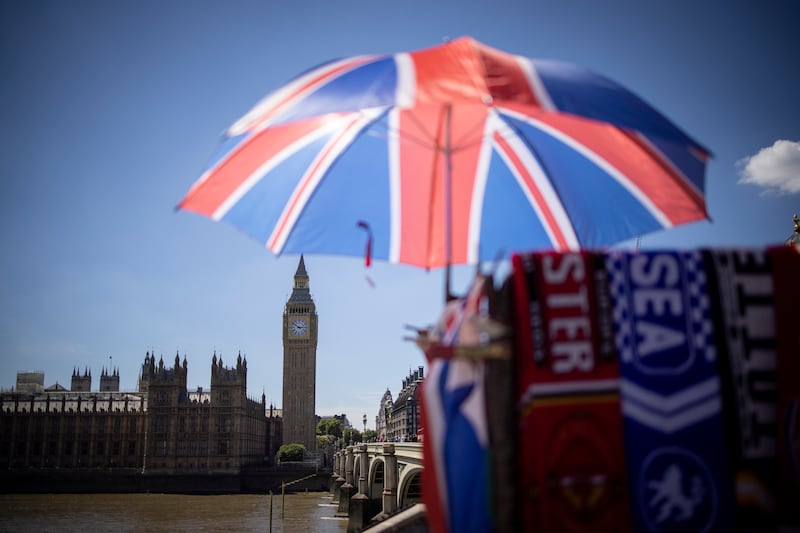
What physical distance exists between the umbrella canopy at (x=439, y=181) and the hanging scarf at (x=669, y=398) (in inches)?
50.6

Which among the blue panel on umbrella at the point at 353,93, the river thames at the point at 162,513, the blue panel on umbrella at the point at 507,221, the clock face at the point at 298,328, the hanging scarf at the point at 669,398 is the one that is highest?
the clock face at the point at 298,328

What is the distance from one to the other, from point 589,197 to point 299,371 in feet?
323

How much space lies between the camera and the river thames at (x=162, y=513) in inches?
1670

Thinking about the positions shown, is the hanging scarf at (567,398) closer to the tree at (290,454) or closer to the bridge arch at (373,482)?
the bridge arch at (373,482)

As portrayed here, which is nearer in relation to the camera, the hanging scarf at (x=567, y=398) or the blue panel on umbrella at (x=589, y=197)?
the hanging scarf at (x=567, y=398)

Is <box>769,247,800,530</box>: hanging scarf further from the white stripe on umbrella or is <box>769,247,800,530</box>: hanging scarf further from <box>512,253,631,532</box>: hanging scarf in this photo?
the white stripe on umbrella

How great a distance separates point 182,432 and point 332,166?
280 feet

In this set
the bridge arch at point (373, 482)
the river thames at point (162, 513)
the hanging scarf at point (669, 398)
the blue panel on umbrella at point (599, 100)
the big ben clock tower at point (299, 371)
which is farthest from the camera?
the big ben clock tower at point (299, 371)

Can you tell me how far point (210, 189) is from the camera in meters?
6.29

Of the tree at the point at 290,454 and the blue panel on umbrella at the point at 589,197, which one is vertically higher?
the blue panel on umbrella at the point at 589,197

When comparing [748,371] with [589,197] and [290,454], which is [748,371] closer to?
[589,197]

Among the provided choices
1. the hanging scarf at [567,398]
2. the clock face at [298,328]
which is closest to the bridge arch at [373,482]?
the hanging scarf at [567,398]

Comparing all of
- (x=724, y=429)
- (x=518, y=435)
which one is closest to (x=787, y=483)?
(x=724, y=429)

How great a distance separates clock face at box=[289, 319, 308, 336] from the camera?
343 feet
